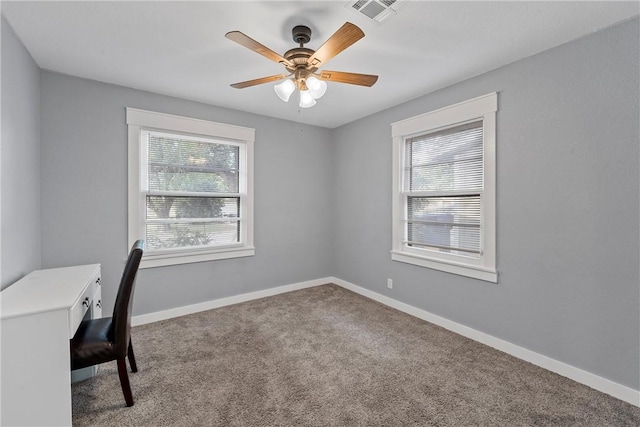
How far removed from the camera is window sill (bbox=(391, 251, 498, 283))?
256 cm

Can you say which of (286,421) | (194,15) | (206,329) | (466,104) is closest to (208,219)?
(206,329)

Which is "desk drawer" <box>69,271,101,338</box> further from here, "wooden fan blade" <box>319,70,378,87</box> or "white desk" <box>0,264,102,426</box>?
"wooden fan blade" <box>319,70,378,87</box>

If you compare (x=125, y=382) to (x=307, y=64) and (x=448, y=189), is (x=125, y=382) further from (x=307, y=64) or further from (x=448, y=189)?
(x=448, y=189)

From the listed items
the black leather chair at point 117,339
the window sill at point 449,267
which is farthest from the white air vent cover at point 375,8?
the window sill at point 449,267

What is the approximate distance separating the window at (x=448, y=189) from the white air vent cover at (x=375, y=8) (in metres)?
1.34

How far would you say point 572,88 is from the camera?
2.07 metres

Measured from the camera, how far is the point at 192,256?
3.28m

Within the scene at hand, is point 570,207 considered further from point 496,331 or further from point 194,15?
point 194,15

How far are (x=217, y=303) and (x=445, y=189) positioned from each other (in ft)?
9.59

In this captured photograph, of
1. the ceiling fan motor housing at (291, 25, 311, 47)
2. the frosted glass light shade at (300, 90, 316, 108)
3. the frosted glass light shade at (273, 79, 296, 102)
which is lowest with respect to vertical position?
the frosted glass light shade at (300, 90, 316, 108)

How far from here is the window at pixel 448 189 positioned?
2576 mm

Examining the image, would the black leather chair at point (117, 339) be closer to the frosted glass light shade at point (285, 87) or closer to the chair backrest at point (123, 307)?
the chair backrest at point (123, 307)

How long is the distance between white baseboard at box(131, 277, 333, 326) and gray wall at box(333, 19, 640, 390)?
202 cm

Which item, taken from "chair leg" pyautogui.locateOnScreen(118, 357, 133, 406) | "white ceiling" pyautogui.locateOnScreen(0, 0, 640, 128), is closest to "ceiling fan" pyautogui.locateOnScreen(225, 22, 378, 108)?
"white ceiling" pyautogui.locateOnScreen(0, 0, 640, 128)
